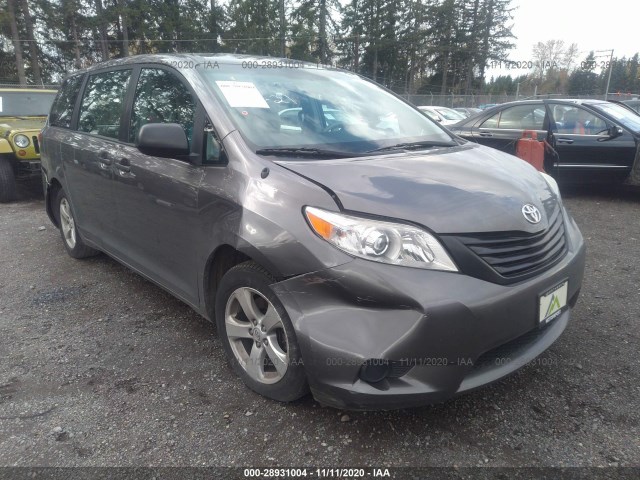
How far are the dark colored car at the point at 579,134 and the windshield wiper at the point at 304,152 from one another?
201 inches

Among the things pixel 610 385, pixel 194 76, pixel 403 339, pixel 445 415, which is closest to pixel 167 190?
pixel 194 76

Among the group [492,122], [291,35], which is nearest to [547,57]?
[291,35]

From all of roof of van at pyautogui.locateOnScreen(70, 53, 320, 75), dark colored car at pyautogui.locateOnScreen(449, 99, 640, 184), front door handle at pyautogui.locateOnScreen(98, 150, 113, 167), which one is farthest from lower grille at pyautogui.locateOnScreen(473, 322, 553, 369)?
dark colored car at pyautogui.locateOnScreen(449, 99, 640, 184)

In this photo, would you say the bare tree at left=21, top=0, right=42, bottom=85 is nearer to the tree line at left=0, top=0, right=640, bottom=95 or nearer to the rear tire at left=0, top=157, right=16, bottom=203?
the tree line at left=0, top=0, right=640, bottom=95

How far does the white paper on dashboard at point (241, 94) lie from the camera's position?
2494 mm

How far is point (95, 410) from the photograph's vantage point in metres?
2.25

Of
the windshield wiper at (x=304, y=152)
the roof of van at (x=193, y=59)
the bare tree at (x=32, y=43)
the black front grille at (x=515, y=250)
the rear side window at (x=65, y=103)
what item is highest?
the bare tree at (x=32, y=43)

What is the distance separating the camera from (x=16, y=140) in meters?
6.95

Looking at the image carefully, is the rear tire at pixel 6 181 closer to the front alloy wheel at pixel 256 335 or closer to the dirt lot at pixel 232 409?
the dirt lot at pixel 232 409

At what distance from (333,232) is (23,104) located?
28.9 feet

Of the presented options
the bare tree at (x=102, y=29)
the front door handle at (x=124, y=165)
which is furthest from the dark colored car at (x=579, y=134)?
the bare tree at (x=102, y=29)

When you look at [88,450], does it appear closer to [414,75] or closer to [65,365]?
[65,365]

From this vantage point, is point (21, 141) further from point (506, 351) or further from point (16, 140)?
point (506, 351)

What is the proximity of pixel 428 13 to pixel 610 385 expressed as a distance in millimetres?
48309
